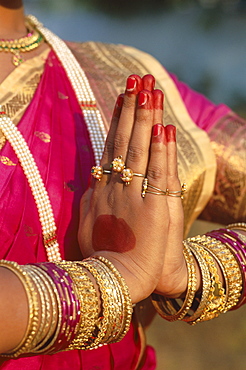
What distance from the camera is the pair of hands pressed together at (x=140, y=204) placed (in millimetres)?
853

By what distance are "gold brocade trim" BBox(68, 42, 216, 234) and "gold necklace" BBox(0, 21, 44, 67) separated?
107mm

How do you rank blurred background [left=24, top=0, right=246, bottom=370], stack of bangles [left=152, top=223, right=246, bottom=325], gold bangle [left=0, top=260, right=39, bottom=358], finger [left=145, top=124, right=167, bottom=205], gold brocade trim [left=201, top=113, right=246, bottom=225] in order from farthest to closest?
blurred background [left=24, top=0, right=246, bottom=370] → gold brocade trim [left=201, top=113, right=246, bottom=225] → stack of bangles [left=152, top=223, right=246, bottom=325] → finger [left=145, top=124, right=167, bottom=205] → gold bangle [left=0, top=260, right=39, bottom=358]

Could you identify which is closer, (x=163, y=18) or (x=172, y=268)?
(x=172, y=268)

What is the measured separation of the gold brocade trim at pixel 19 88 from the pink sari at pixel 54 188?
1 cm

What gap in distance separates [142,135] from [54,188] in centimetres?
21

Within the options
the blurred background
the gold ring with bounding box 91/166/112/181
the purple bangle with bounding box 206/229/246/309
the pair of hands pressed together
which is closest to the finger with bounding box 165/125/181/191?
the pair of hands pressed together

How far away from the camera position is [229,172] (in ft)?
4.04

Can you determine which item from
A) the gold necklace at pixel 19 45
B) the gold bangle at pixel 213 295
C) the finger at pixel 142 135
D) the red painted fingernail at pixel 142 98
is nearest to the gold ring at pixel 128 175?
the finger at pixel 142 135

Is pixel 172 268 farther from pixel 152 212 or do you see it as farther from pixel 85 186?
pixel 85 186

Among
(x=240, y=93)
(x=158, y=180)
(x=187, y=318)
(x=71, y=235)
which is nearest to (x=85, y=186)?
(x=71, y=235)

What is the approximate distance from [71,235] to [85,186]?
0.10m

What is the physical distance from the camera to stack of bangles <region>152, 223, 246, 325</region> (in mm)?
951

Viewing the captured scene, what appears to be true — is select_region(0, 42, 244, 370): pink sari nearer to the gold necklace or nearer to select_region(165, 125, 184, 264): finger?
the gold necklace

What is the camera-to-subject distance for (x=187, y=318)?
976 mm
